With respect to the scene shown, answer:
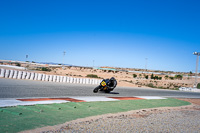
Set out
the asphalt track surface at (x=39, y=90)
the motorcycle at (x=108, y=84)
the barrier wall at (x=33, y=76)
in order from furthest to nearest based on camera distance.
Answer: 1. the barrier wall at (x=33, y=76)
2. the motorcycle at (x=108, y=84)
3. the asphalt track surface at (x=39, y=90)

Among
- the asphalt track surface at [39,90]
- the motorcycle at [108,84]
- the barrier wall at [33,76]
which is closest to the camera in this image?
the asphalt track surface at [39,90]

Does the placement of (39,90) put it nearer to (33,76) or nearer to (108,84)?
(108,84)

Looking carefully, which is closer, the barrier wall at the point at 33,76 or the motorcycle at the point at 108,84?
the motorcycle at the point at 108,84

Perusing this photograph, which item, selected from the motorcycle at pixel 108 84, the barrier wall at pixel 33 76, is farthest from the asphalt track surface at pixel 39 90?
the barrier wall at pixel 33 76

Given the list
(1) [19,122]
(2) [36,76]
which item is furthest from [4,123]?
(2) [36,76]

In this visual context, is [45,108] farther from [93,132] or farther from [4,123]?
[93,132]

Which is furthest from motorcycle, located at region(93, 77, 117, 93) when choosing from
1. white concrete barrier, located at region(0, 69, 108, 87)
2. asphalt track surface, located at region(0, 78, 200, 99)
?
white concrete barrier, located at region(0, 69, 108, 87)

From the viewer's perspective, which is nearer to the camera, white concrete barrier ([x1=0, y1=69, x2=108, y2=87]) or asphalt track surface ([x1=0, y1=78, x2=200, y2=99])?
asphalt track surface ([x1=0, y1=78, x2=200, y2=99])

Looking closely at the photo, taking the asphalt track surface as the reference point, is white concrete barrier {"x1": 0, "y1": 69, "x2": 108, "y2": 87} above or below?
above

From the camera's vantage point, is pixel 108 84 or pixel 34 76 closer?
pixel 108 84

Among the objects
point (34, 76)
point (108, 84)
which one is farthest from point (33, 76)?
point (108, 84)

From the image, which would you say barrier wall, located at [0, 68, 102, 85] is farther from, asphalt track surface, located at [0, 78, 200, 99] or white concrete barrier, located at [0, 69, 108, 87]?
asphalt track surface, located at [0, 78, 200, 99]

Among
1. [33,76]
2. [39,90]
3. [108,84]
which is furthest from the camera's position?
[33,76]

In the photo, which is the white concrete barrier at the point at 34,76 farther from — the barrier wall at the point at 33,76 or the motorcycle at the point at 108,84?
the motorcycle at the point at 108,84
